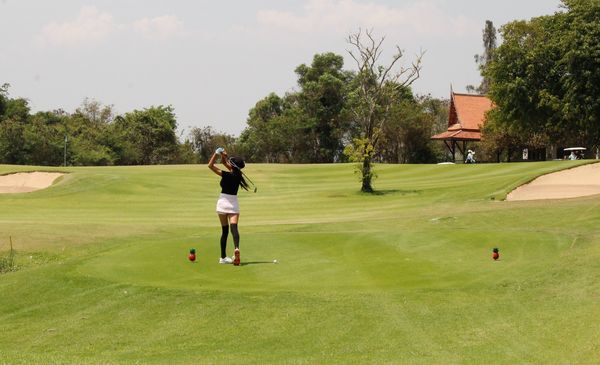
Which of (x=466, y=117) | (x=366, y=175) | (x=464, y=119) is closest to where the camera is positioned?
(x=366, y=175)

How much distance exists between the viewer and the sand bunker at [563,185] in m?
35.1

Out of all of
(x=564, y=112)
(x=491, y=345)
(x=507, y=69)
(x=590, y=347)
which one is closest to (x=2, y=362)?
(x=491, y=345)

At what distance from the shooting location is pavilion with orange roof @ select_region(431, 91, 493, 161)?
267 feet

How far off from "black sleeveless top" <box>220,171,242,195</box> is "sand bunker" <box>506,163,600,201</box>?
21.2 meters

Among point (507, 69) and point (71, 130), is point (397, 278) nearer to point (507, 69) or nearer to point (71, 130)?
point (507, 69)

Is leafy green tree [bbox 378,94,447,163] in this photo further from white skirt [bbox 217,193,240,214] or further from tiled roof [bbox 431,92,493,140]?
white skirt [bbox 217,193,240,214]

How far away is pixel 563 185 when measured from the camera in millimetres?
37281

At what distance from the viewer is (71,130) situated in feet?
304

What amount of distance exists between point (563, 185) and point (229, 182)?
25.4 meters

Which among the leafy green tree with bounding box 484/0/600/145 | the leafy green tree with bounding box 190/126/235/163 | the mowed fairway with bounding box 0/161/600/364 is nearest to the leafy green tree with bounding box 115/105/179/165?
the leafy green tree with bounding box 190/126/235/163

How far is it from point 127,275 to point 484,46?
407 ft

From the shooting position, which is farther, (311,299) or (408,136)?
(408,136)

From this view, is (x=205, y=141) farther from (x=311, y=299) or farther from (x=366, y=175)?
(x=311, y=299)

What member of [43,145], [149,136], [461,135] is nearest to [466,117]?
[461,135]
